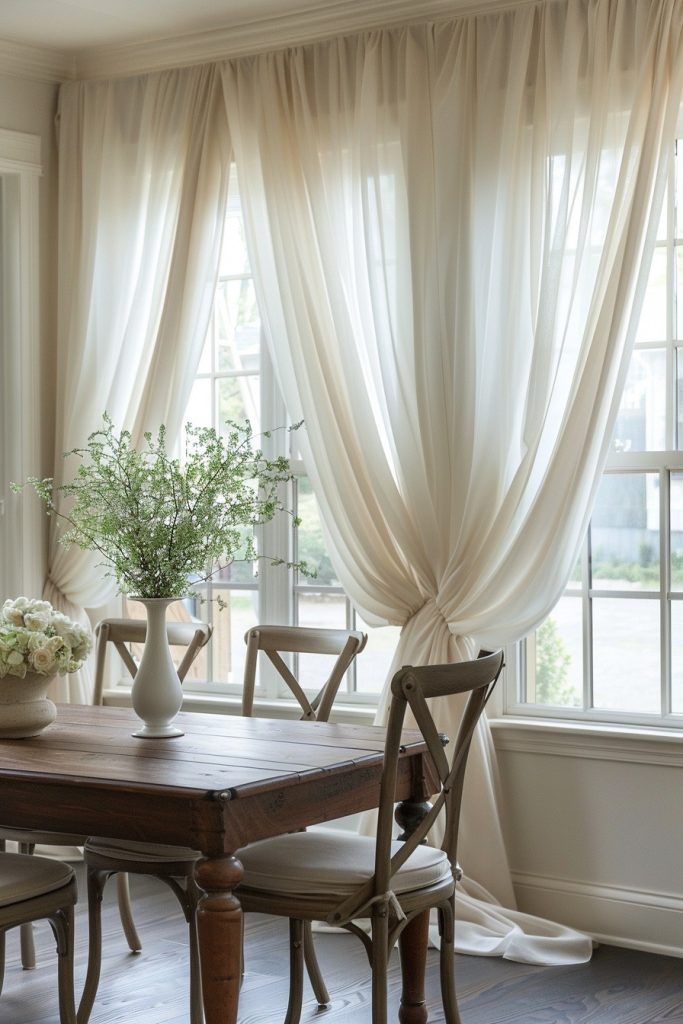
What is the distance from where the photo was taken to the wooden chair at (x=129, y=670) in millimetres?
3797

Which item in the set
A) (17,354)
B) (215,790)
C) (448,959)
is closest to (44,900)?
(215,790)

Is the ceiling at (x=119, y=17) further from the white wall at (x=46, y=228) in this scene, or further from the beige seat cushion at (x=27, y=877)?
the beige seat cushion at (x=27, y=877)

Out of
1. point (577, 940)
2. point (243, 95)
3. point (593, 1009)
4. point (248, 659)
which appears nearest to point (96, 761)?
point (248, 659)

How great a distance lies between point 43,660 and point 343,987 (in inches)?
56.0

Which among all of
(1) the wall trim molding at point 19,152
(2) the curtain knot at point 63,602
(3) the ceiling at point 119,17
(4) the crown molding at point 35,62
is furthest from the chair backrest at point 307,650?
(4) the crown molding at point 35,62

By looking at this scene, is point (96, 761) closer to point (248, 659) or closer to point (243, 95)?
point (248, 659)

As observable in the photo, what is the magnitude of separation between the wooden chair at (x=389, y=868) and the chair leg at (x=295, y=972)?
0.91ft

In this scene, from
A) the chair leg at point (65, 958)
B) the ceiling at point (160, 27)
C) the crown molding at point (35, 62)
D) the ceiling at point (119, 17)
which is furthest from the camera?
the crown molding at point (35, 62)

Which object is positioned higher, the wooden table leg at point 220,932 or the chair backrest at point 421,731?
the chair backrest at point 421,731

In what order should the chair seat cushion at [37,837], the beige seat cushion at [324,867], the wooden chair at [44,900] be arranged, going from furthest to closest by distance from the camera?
the chair seat cushion at [37,837]
the wooden chair at [44,900]
the beige seat cushion at [324,867]

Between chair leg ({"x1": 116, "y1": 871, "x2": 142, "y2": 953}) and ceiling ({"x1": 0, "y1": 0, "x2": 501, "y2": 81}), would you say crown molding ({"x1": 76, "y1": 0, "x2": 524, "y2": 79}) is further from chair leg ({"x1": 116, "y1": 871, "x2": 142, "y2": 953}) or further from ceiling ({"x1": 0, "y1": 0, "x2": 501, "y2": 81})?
chair leg ({"x1": 116, "y1": 871, "x2": 142, "y2": 953})

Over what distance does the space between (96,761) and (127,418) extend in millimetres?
2451

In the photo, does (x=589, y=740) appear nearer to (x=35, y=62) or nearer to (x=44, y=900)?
(x=44, y=900)

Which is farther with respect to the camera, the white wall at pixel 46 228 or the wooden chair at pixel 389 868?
the white wall at pixel 46 228
